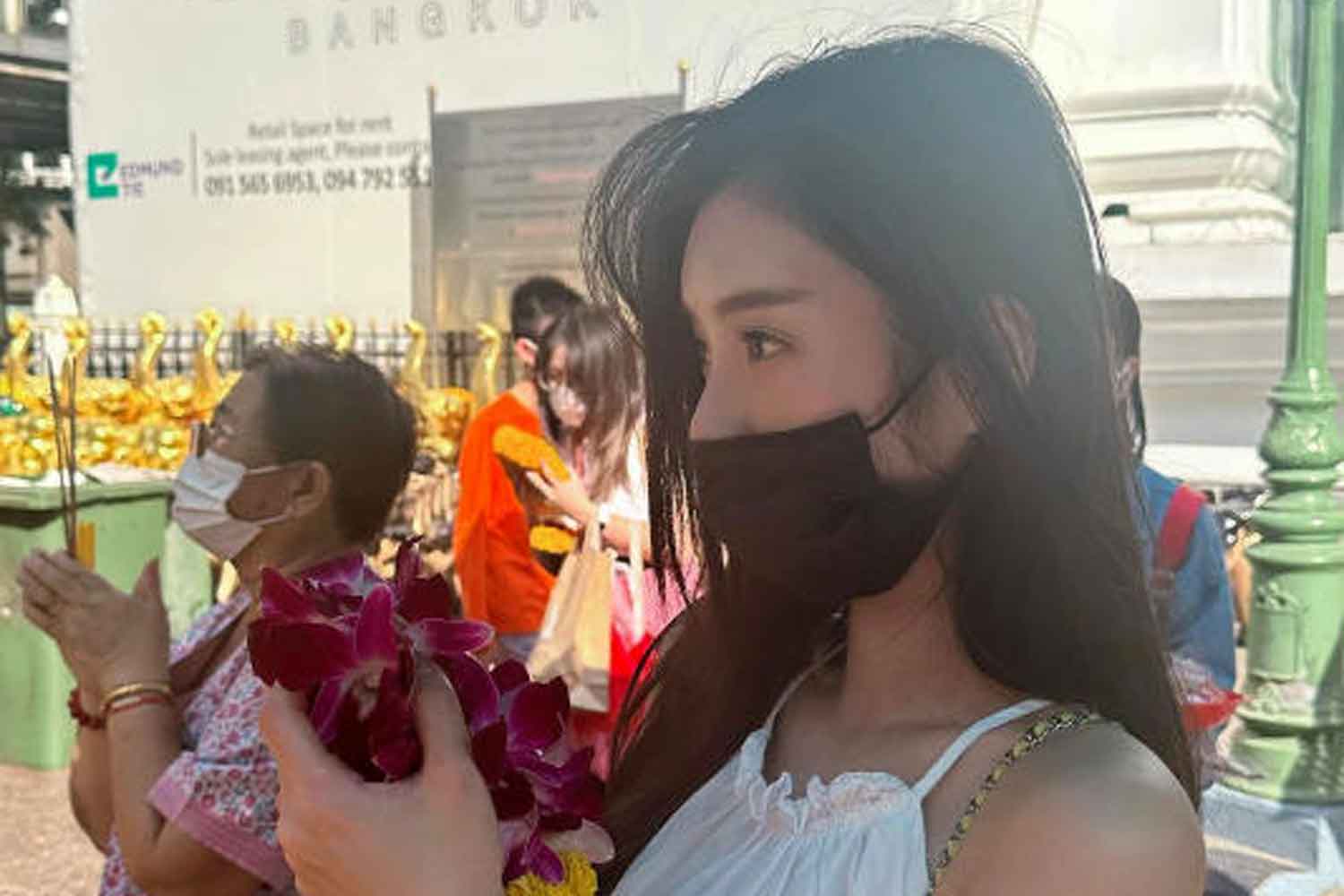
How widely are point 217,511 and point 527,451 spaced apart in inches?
84.9

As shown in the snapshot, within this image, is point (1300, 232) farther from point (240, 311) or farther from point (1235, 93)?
point (240, 311)

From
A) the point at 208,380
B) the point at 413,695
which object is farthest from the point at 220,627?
the point at 208,380

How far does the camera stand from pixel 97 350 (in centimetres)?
1356

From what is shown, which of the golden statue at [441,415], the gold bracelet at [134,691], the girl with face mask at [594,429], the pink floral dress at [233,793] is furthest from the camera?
the golden statue at [441,415]

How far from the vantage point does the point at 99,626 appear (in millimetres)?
2494

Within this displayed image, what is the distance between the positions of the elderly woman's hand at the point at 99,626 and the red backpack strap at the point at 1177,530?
5.98 ft

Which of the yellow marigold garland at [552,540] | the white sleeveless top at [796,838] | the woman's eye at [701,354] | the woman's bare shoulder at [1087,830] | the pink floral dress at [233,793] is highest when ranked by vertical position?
the woman's eye at [701,354]

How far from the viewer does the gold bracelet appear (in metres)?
2.45

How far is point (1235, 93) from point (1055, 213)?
7337mm

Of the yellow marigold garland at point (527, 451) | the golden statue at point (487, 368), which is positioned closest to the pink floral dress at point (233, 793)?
the yellow marigold garland at point (527, 451)

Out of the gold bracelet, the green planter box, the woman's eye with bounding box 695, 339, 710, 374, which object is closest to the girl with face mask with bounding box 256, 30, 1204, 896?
the woman's eye with bounding box 695, 339, 710, 374

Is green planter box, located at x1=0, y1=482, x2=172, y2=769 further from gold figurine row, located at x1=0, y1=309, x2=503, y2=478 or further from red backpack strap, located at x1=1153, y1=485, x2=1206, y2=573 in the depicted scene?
red backpack strap, located at x1=1153, y1=485, x2=1206, y2=573

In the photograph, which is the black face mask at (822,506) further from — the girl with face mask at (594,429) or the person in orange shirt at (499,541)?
the person in orange shirt at (499,541)

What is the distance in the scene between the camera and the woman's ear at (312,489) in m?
2.73
